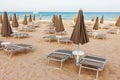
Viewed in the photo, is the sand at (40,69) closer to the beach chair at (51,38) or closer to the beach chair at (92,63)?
the beach chair at (92,63)

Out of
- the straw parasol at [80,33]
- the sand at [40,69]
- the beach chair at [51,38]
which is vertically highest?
the straw parasol at [80,33]

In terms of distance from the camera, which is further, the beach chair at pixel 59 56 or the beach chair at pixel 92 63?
the beach chair at pixel 59 56

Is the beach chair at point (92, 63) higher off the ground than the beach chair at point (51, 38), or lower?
lower

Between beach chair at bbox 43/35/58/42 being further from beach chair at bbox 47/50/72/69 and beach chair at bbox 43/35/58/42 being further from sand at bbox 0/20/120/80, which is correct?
beach chair at bbox 47/50/72/69

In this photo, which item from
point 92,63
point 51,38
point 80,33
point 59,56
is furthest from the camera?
point 51,38

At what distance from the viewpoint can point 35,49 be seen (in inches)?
314

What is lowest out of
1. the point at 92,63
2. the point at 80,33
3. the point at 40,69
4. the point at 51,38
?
the point at 40,69

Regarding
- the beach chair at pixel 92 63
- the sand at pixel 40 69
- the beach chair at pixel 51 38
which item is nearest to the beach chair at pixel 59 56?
the sand at pixel 40 69

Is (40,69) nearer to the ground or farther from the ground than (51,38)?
nearer to the ground

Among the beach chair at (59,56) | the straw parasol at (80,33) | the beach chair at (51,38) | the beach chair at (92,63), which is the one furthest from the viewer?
the beach chair at (51,38)

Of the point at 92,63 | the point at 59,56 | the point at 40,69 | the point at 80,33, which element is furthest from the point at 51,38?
the point at 92,63

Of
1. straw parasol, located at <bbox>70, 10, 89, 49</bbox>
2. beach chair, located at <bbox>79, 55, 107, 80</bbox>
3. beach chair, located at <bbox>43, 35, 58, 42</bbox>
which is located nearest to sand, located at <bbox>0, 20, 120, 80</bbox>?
beach chair, located at <bbox>79, 55, 107, 80</bbox>

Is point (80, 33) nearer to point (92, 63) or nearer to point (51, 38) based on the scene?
point (92, 63)

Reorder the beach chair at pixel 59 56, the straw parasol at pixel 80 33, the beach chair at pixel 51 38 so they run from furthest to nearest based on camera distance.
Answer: the beach chair at pixel 51 38 < the beach chair at pixel 59 56 < the straw parasol at pixel 80 33
